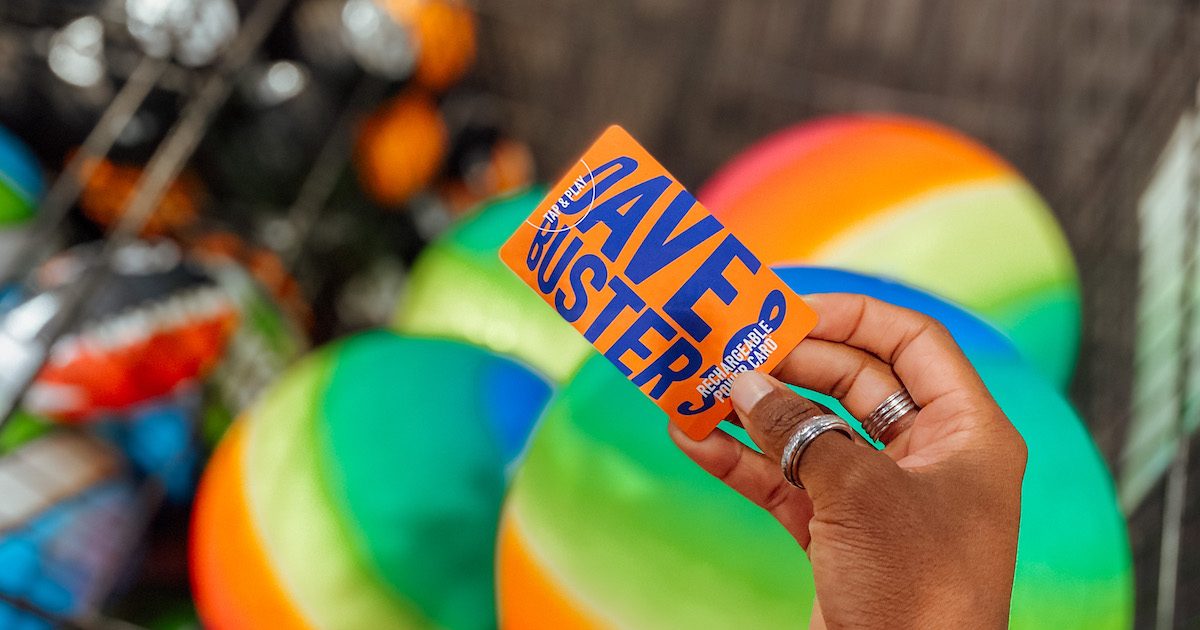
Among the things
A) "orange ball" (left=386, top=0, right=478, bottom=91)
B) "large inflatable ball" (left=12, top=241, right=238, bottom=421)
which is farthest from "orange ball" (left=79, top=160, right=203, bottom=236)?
"orange ball" (left=386, top=0, right=478, bottom=91)

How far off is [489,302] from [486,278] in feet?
0.11

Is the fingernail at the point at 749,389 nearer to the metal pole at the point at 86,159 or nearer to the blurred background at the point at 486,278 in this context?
the blurred background at the point at 486,278

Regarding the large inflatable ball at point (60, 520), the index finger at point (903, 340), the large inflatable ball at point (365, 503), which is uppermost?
the index finger at point (903, 340)

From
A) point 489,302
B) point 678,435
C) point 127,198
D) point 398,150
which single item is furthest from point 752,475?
point 127,198

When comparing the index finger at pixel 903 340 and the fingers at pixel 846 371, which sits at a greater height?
the index finger at pixel 903 340

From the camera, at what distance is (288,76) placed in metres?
1.42

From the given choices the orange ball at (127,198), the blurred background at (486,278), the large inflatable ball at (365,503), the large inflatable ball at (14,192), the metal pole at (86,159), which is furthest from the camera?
the orange ball at (127,198)

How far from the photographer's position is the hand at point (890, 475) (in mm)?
465

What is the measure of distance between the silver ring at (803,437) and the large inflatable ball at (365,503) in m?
0.41

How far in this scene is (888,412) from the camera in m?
0.57

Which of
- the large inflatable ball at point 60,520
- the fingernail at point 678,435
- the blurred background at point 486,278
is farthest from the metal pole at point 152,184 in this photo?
the fingernail at point 678,435

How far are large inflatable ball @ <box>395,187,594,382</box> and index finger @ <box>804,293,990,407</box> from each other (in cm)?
48

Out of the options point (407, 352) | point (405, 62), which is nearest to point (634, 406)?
point (407, 352)

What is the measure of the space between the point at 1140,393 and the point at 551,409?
96 centimetres
